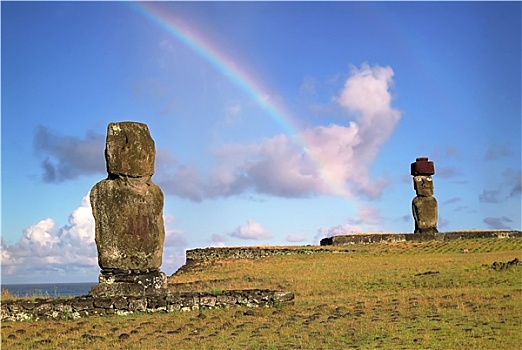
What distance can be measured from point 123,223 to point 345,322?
696 centimetres

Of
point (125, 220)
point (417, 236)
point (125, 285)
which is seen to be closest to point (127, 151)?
point (125, 220)

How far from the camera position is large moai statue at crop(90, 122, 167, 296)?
18312mm

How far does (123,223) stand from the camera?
18328 millimetres

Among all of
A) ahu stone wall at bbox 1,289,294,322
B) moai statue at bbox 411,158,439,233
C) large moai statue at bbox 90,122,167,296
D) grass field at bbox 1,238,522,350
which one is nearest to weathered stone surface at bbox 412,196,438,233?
moai statue at bbox 411,158,439,233

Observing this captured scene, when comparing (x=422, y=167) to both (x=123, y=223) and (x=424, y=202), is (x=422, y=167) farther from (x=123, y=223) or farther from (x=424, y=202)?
(x=123, y=223)

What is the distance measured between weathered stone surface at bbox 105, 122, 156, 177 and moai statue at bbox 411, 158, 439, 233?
32815mm

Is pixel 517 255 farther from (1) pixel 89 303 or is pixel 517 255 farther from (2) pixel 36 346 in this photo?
(2) pixel 36 346

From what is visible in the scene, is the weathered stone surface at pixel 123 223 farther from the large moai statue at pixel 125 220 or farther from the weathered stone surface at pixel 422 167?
the weathered stone surface at pixel 422 167

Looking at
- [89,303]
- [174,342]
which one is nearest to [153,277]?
[89,303]

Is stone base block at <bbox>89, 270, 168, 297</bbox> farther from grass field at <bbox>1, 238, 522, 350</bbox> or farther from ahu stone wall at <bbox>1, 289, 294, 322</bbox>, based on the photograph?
grass field at <bbox>1, 238, 522, 350</bbox>

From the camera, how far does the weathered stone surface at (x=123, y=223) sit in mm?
18328

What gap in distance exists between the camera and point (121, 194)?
18.3 m

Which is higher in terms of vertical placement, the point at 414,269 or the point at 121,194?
the point at 121,194

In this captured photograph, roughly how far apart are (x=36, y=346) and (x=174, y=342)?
2.88 m
